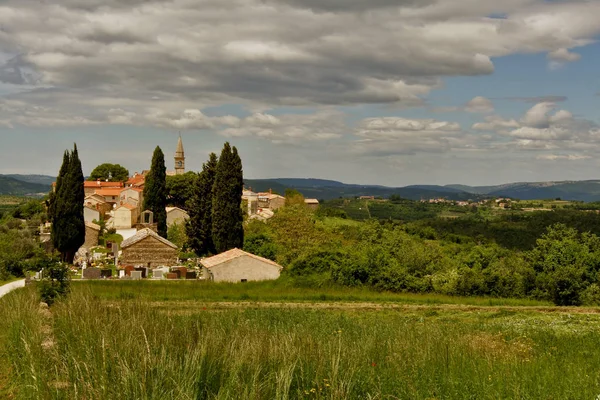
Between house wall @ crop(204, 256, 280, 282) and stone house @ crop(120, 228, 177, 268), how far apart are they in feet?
38.0

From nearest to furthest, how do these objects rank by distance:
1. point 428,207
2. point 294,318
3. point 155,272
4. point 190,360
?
point 190,360 → point 294,318 → point 155,272 → point 428,207

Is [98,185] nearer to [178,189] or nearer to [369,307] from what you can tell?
[178,189]

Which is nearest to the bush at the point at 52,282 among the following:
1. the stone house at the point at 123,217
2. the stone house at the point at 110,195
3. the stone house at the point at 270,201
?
the stone house at the point at 123,217

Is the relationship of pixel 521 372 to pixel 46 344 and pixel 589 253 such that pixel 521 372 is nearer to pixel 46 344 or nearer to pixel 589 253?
pixel 46 344

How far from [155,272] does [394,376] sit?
3507cm

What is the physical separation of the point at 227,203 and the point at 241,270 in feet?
41.3

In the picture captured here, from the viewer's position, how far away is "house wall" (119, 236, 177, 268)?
48.2m

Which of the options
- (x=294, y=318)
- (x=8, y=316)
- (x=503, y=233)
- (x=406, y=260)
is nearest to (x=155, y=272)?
(x=406, y=260)

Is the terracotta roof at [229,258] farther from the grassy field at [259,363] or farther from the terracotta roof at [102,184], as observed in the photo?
the terracotta roof at [102,184]

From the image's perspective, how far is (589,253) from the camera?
32938mm

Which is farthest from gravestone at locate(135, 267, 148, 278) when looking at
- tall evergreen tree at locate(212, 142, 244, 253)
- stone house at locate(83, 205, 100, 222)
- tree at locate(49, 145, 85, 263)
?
stone house at locate(83, 205, 100, 222)

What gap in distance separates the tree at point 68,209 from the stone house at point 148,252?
488 centimetres

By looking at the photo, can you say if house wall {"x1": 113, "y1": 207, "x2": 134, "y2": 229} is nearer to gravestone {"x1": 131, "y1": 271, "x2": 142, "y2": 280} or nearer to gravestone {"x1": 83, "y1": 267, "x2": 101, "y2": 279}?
gravestone {"x1": 83, "y1": 267, "x2": 101, "y2": 279}

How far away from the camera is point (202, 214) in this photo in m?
57.9
